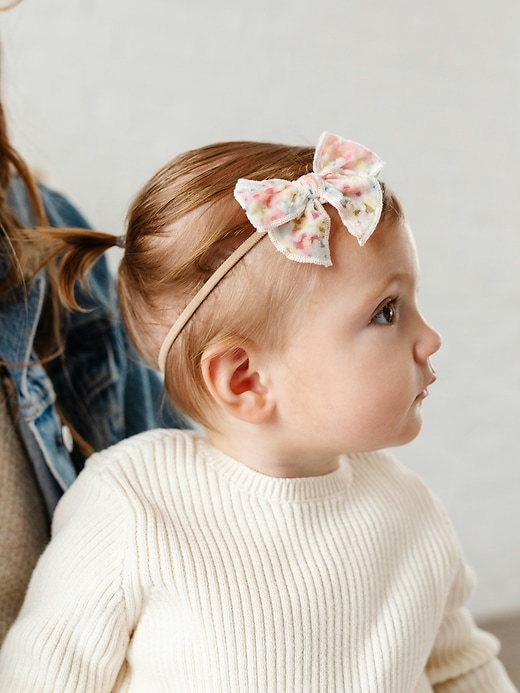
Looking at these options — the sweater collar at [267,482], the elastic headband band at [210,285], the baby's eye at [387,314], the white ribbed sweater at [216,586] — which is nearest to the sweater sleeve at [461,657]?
the white ribbed sweater at [216,586]

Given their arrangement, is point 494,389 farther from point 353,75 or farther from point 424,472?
point 353,75

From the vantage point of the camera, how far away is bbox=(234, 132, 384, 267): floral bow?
0.82 meters

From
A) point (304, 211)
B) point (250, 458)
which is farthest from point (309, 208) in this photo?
point (250, 458)

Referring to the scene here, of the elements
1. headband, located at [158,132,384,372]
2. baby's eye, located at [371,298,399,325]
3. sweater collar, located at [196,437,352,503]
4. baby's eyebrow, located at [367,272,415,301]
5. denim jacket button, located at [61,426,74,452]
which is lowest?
denim jacket button, located at [61,426,74,452]

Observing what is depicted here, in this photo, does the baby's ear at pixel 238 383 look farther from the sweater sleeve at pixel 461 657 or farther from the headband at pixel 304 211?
the sweater sleeve at pixel 461 657

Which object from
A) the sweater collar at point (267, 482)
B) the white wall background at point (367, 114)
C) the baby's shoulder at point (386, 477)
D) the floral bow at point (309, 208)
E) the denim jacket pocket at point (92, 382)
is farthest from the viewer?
the white wall background at point (367, 114)

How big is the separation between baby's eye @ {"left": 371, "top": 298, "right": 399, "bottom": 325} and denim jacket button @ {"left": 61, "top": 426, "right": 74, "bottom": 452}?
43cm

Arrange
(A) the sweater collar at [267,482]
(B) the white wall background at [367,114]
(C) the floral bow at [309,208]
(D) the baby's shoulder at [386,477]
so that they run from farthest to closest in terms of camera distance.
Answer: (B) the white wall background at [367,114] < (D) the baby's shoulder at [386,477] < (A) the sweater collar at [267,482] < (C) the floral bow at [309,208]

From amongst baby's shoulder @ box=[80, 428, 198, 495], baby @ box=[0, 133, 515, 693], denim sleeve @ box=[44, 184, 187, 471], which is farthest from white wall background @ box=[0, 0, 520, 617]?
baby's shoulder @ box=[80, 428, 198, 495]

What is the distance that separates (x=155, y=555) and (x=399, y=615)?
30 centimetres

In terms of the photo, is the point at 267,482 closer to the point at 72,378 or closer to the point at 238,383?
the point at 238,383

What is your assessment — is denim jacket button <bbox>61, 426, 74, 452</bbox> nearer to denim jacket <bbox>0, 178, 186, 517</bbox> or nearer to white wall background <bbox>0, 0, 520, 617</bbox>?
denim jacket <bbox>0, 178, 186, 517</bbox>

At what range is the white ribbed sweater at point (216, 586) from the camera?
0.84 meters

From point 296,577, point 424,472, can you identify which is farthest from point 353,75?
point 296,577
